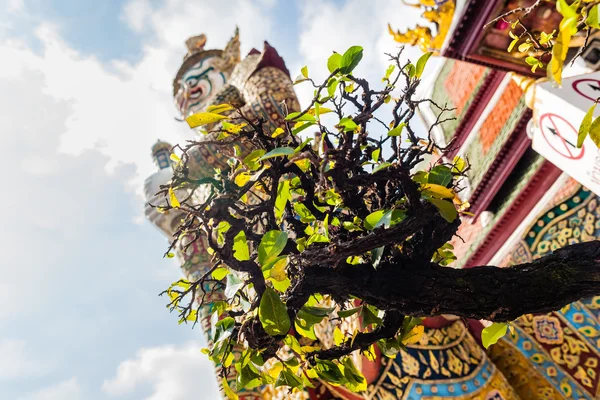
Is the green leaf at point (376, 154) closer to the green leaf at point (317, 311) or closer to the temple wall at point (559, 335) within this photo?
the green leaf at point (317, 311)

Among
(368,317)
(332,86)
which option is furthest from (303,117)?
(368,317)

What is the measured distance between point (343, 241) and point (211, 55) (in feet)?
17.5

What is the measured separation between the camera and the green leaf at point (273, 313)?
41.2 inches

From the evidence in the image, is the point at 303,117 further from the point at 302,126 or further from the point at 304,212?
the point at 304,212

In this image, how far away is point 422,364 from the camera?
3.09 m

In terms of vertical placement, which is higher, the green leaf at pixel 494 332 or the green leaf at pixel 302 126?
the green leaf at pixel 302 126

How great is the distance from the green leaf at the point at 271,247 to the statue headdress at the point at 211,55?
5.25 metres

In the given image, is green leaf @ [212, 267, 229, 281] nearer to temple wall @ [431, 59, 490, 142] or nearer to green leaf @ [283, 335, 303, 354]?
green leaf @ [283, 335, 303, 354]

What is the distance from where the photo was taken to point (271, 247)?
39.0 inches

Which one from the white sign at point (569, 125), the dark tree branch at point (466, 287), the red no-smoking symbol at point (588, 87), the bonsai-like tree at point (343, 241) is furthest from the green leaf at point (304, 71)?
the red no-smoking symbol at point (588, 87)

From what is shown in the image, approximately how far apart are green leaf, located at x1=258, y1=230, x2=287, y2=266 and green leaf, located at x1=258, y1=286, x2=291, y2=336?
0.35 ft

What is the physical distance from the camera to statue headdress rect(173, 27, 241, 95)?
598 centimetres

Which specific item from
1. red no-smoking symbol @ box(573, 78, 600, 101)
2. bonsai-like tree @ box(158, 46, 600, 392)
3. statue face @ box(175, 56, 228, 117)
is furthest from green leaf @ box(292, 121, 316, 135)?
statue face @ box(175, 56, 228, 117)

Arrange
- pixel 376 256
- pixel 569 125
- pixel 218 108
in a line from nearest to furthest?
pixel 218 108
pixel 376 256
pixel 569 125
